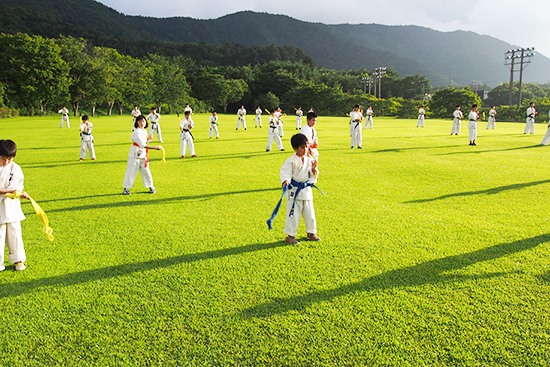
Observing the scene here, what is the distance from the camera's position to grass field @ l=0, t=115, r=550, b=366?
3.85 m

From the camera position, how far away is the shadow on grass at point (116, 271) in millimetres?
5100

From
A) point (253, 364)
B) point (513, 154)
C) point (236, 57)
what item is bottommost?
point (253, 364)

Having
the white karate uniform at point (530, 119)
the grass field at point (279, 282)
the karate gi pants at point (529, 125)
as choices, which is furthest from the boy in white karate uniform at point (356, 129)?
the karate gi pants at point (529, 125)

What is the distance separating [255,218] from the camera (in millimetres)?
8125

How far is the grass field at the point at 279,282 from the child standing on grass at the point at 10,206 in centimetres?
30

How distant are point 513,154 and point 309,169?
52.1 ft

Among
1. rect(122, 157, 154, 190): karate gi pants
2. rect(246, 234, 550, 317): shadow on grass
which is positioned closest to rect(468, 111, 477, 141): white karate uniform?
rect(246, 234, 550, 317): shadow on grass

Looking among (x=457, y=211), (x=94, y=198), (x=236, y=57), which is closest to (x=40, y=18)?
(x=236, y=57)

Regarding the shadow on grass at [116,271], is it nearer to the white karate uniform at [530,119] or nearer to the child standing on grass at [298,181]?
the child standing on grass at [298,181]

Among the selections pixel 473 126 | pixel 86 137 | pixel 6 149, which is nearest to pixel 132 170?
pixel 6 149

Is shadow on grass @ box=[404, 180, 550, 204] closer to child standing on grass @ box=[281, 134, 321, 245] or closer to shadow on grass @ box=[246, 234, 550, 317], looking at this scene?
shadow on grass @ box=[246, 234, 550, 317]

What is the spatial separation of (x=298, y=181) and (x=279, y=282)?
2.00 m

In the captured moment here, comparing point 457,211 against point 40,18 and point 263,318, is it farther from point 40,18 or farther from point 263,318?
point 40,18

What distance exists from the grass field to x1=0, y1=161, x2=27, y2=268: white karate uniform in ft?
1.13
